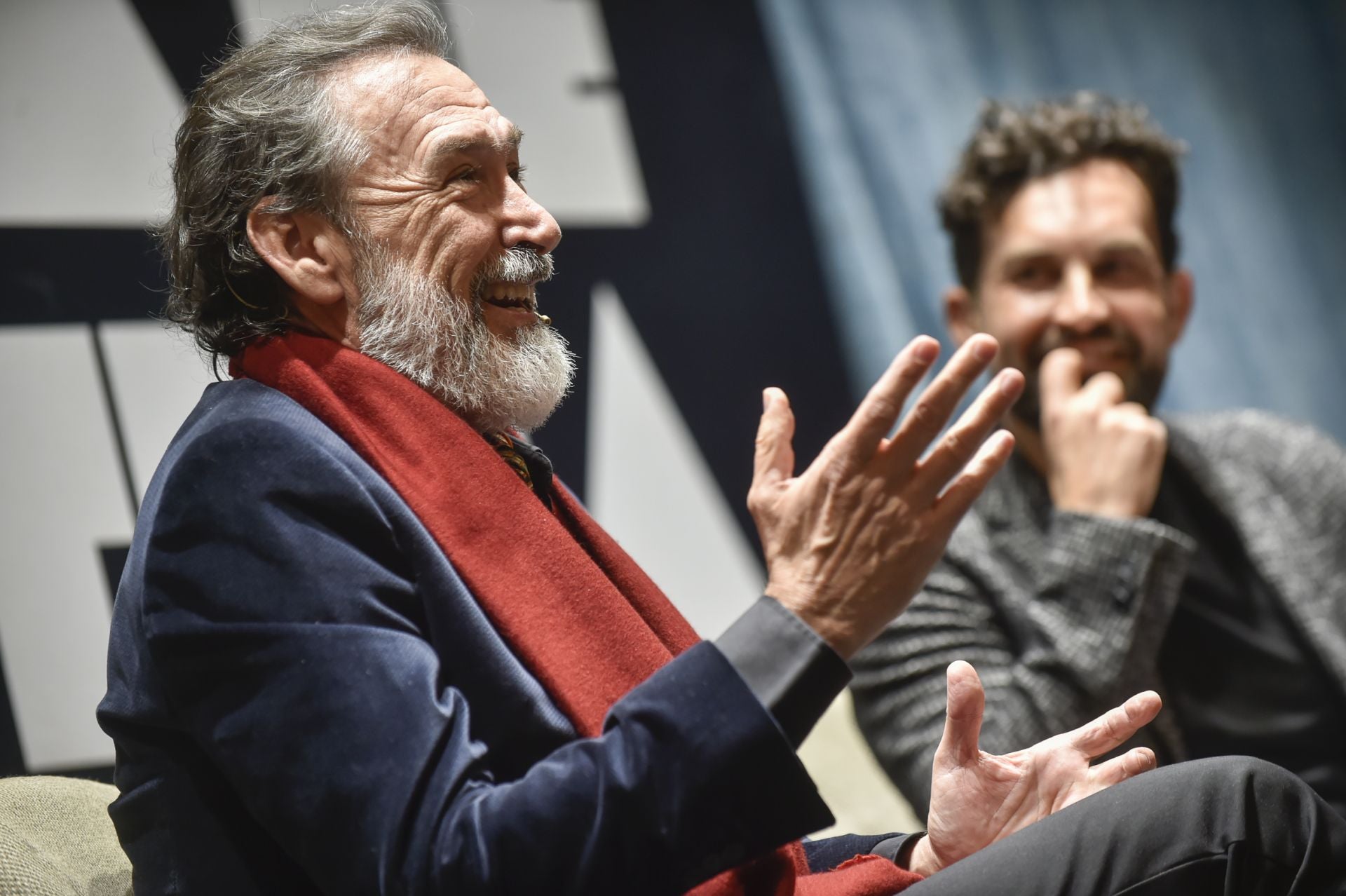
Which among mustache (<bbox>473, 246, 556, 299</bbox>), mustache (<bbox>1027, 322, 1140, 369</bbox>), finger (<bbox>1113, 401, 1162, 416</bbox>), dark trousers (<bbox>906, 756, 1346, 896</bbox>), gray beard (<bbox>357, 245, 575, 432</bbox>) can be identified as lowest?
dark trousers (<bbox>906, 756, 1346, 896</bbox>)

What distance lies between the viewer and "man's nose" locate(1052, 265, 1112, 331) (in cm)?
210

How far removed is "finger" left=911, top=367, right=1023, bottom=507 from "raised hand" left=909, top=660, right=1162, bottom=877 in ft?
0.77

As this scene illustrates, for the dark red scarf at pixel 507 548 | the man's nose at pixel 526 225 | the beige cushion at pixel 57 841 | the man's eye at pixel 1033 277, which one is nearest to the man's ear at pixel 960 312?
the man's eye at pixel 1033 277

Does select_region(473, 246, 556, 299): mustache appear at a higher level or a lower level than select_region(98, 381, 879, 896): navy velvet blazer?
higher

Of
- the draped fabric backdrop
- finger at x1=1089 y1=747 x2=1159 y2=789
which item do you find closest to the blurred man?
the draped fabric backdrop

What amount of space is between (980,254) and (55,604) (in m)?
1.58

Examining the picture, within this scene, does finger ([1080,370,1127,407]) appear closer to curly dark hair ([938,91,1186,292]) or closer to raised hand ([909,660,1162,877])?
curly dark hair ([938,91,1186,292])

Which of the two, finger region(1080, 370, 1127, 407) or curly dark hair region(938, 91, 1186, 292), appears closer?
finger region(1080, 370, 1127, 407)

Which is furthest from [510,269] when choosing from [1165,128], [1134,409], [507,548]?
[1165,128]

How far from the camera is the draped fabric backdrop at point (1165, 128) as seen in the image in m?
2.73

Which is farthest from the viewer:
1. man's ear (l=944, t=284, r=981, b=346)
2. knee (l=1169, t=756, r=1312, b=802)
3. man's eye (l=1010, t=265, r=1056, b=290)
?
man's ear (l=944, t=284, r=981, b=346)

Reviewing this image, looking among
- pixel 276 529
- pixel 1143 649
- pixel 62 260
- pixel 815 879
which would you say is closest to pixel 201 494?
pixel 276 529

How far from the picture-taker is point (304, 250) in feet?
4.25

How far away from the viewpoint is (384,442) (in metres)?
1.18
